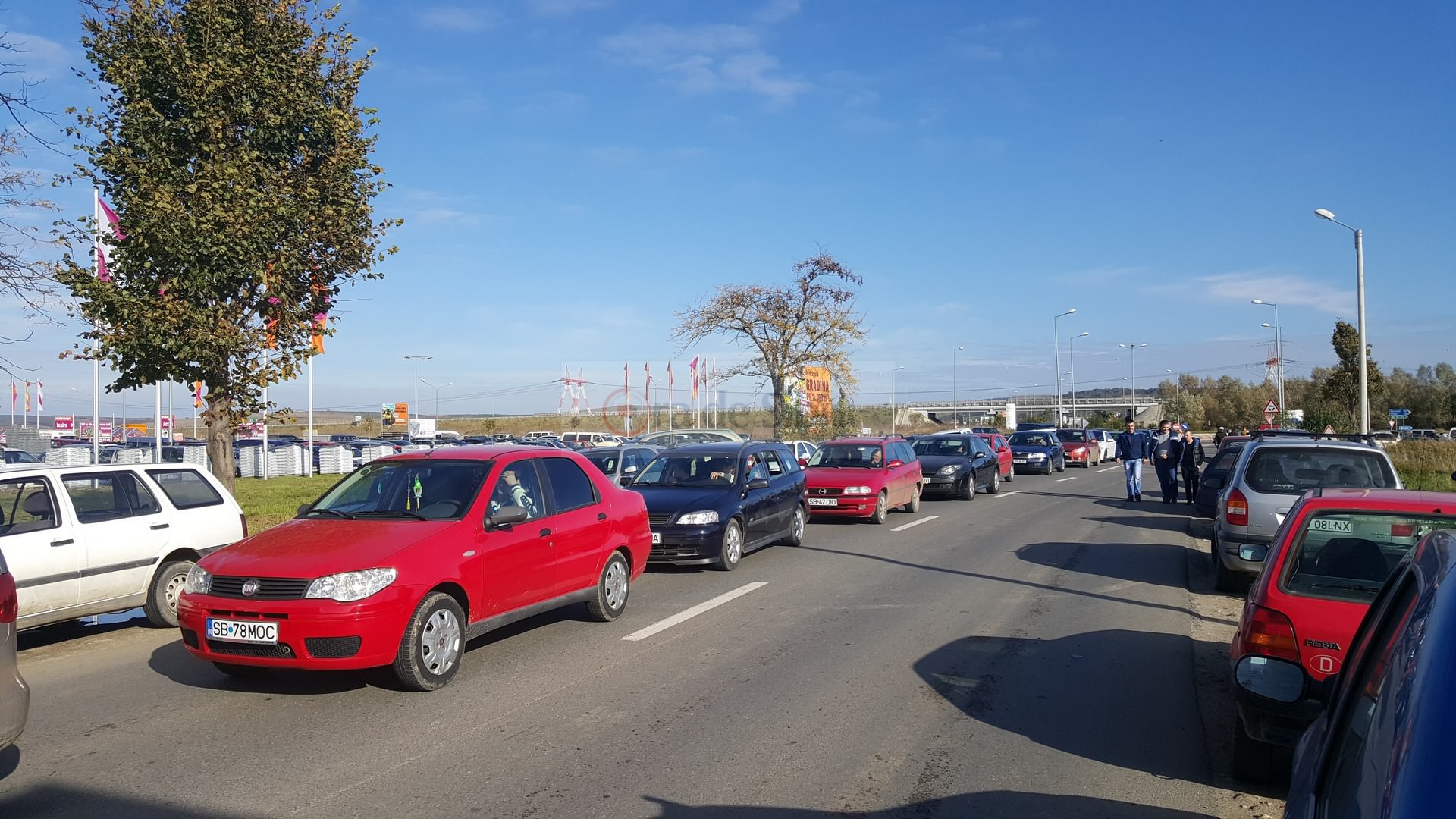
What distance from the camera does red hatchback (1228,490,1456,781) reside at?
4734mm

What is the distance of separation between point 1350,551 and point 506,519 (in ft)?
17.5

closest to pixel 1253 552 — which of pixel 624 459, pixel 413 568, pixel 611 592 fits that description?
pixel 611 592

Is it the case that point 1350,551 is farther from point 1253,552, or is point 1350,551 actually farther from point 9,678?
point 9,678

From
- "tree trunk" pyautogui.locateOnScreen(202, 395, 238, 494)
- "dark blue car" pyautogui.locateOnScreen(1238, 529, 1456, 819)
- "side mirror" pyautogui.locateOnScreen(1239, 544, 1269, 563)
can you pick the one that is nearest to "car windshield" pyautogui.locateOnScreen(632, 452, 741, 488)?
"tree trunk" pyautogui.locateOnScreen(202, 395, 238, 494)

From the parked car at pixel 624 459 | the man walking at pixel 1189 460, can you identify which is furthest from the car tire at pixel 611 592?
the man walking at pixel 1189 460

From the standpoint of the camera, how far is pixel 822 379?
40.7 metres

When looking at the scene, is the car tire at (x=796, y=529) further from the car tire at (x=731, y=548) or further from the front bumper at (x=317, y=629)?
the front bumper at (x=317, y=629)

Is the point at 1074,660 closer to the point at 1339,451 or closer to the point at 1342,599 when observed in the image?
the point at 1342,599

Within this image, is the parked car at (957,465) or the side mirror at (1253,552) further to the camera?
the parked car at (957,465)

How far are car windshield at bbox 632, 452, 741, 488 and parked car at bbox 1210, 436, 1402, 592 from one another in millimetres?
5793

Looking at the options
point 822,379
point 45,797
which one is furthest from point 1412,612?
point 822,379

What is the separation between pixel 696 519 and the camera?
12.2 meters

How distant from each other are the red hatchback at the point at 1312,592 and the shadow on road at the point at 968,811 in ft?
1.85

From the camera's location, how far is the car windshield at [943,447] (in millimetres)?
24812
